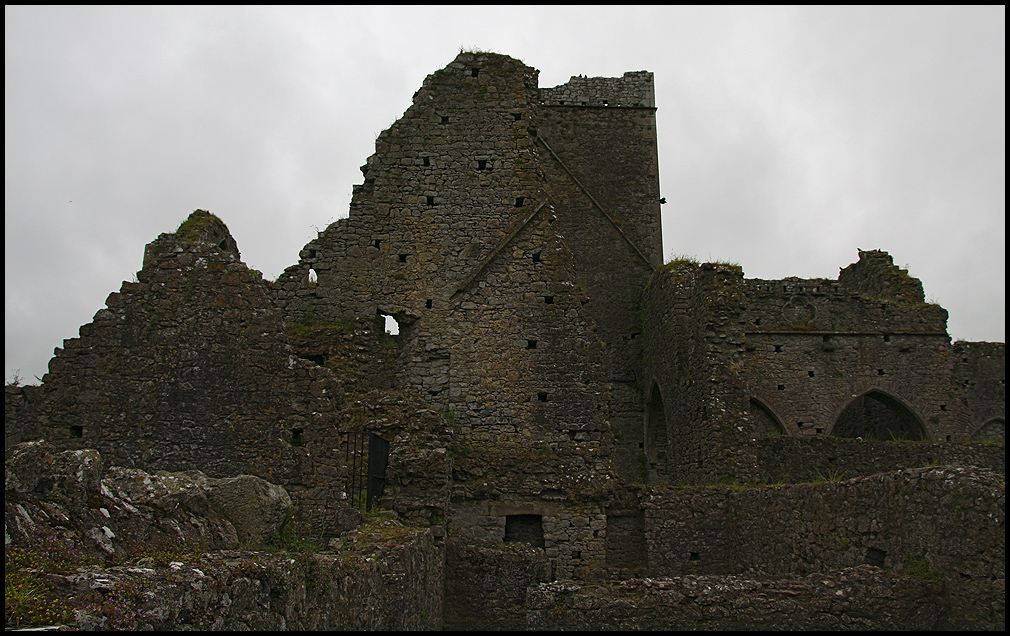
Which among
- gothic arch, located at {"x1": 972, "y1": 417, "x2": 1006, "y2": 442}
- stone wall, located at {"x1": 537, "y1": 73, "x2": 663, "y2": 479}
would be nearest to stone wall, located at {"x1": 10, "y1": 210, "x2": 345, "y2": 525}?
stone wall, located at {"x1": 537, "y1": 73, "x2": 663, "y2": 479}

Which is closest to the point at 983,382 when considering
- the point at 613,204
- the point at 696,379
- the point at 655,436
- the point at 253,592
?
the point at 655,436

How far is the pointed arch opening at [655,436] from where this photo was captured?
54.4 ft

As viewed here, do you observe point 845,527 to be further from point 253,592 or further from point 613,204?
point 613,204

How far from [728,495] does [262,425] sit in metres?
7.24

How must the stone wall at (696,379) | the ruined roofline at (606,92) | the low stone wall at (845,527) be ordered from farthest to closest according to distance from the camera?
1. the ruined roofline at (606,92)
2. the stone wall at (696,379)
3. the low stone wall at (845,527)

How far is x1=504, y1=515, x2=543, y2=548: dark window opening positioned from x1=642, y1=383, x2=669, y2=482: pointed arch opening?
5.97 m

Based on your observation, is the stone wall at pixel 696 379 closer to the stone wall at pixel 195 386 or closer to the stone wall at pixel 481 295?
the stone wall at pixel 481 295

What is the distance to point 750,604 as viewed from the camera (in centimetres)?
640

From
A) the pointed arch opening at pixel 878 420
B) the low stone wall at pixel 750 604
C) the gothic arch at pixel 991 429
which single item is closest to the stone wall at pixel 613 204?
the pointed arch opening at pixel 878 420

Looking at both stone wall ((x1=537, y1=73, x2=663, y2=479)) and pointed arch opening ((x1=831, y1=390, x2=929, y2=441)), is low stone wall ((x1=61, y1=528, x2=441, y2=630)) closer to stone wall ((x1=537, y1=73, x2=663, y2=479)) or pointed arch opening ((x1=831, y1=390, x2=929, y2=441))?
stone wall ((x1=537, y1=73, x2=663, y2=479))

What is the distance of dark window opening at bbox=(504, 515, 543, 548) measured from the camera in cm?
1130

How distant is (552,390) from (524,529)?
2.51 meters

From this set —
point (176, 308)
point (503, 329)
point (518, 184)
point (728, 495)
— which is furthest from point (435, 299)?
point (728, 495)

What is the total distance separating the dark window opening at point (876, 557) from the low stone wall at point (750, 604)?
1.36 ft
